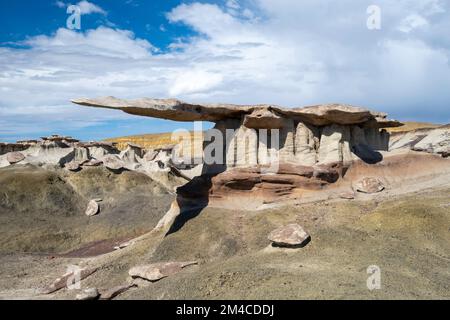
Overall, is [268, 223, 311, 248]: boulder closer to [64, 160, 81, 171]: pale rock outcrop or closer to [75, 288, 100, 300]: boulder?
[75, 288, 100, 300]: boulder

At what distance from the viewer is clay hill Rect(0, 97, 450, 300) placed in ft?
46.8

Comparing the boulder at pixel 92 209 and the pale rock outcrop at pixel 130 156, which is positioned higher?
the pale rock outcrop at pixel 130 156

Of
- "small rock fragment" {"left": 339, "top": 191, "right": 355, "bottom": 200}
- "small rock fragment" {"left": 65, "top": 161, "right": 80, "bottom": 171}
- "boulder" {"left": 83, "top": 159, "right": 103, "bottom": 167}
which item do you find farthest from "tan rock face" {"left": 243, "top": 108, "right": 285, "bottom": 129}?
"boulder" {"left": 83, "top": 159, "right": 103, "bottom": 167}

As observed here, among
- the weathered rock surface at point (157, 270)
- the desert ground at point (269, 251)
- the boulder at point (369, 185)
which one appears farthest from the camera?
the boulder at point (369, 185)

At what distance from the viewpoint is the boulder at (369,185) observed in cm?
2289

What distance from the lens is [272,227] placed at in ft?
65.1

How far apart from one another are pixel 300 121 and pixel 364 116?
3368mm

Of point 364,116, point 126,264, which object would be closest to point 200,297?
point 126,264

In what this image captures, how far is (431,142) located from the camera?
4606cm

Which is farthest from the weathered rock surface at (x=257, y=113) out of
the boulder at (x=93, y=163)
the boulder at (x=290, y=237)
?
the boulder at (x=93, y=163)

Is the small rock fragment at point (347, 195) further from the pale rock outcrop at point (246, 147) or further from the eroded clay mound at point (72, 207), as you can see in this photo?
the eroded clay mound at point (72, 207)

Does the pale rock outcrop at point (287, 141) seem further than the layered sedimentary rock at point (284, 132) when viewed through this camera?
Yes

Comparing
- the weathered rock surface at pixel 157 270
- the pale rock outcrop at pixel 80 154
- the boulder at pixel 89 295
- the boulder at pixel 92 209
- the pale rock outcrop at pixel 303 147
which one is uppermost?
the pale rock outcrop at pixel 303 147

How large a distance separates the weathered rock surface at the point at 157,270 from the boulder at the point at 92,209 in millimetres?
21994
